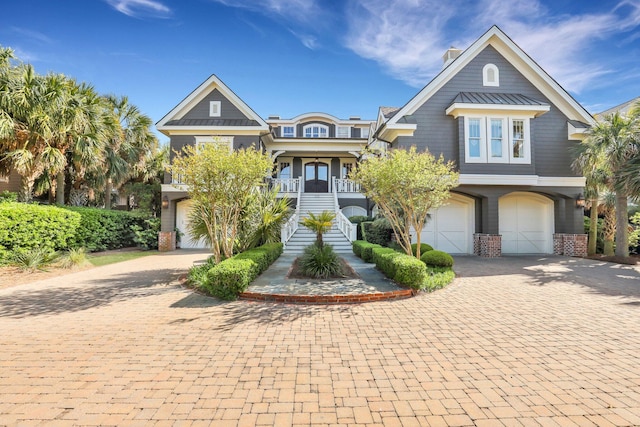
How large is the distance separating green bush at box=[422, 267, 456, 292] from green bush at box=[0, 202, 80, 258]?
43.4ft

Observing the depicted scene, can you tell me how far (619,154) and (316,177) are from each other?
16056mm

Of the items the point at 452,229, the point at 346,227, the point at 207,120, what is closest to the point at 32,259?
the point at 207,120

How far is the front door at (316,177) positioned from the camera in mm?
22172

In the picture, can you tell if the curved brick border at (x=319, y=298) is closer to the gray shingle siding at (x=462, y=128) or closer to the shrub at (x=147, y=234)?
the gray shingle siding at (x=462, y=128)

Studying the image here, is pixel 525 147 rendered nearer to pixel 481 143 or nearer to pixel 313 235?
pixel 481 143

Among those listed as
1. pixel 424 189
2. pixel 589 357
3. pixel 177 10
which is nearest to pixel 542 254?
pixel 424 189

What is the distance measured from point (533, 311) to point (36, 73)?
1813cm

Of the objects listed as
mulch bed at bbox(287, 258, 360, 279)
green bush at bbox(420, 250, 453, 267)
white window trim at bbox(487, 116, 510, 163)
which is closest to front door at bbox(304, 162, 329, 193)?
white window trim at bbox(487, 116, 510, 163)

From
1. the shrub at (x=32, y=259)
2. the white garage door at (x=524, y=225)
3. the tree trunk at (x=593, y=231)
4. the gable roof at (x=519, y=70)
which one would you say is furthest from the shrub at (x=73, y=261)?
the tree trunk at (x=593, y=231)

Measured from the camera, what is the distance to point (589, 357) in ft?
12.7

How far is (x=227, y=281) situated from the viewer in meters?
6.27

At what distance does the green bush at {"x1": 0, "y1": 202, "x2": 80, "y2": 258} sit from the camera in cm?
996

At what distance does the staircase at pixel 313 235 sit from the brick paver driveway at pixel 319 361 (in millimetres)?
7452

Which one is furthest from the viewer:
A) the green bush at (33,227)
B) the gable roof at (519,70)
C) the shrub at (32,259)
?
the gable roof at (519,70)
